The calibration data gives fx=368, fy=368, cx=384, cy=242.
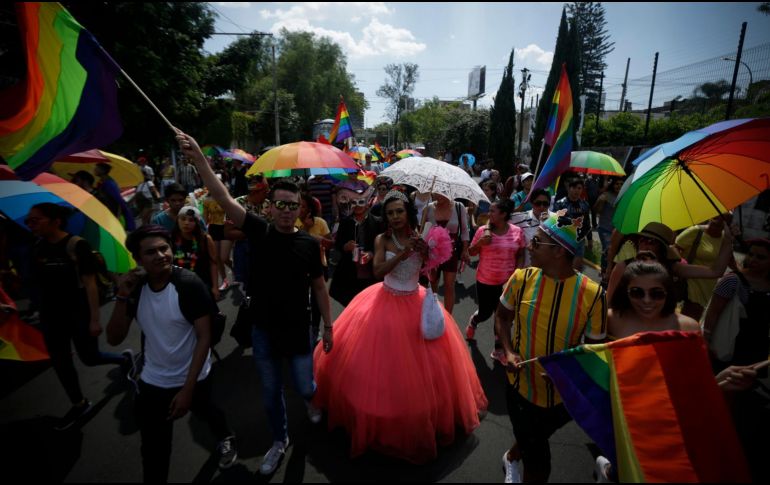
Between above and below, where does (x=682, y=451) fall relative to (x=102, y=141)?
below

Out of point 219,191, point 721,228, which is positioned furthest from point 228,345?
point 721,228

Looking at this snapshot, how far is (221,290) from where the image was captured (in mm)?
6598

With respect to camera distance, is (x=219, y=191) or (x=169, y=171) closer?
(x=219, y=191)

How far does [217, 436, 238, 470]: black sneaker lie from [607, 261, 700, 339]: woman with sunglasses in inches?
113

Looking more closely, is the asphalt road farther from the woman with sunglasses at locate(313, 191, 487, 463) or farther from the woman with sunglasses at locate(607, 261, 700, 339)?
the woman with sunglasses at locate(607, 261, 700, 339)

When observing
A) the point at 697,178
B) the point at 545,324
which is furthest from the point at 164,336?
the point at 697,178

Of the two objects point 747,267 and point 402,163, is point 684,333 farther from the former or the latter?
point 402,163

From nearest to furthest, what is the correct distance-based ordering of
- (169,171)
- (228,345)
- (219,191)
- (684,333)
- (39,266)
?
1. (684,333)
2. (219,191)
3. (39,266)
4. (228,345)
5. (169,171)

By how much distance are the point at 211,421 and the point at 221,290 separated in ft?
13.8

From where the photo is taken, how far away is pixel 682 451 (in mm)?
1507

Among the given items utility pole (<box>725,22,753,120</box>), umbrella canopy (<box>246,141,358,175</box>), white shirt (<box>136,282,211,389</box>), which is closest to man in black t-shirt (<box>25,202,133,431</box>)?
white shirt (<box>136,282,211,389</box>)

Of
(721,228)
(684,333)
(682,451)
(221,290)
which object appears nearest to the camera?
(682,451)

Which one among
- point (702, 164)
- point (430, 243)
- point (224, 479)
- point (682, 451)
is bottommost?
point (224, 479)

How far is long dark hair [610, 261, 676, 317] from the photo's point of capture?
7.02 feet
